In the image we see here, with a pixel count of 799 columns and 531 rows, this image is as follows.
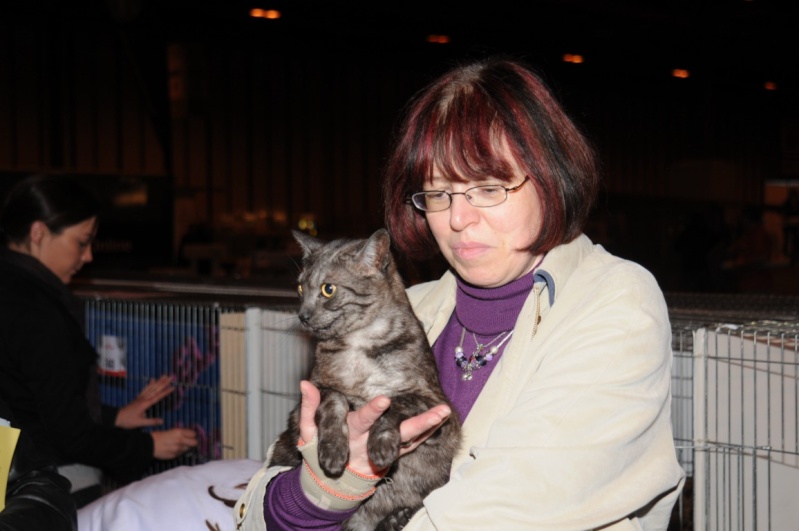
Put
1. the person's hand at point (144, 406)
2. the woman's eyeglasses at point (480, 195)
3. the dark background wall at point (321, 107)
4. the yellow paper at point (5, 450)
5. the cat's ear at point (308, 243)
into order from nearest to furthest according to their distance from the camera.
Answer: the yellow paper at point (5, 450)
the woman's eyeglasses at point (480, 195)
the cat's ear at point (308, 243)
the person's hand at point (144, 406)
the dark background wall at point (321, 107)

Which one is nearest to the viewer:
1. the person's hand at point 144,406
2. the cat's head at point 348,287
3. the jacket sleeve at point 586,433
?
the jacket sleeve at point 586,433

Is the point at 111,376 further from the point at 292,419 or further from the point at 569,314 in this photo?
the point at 569,314

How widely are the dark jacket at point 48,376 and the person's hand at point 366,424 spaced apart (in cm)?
147

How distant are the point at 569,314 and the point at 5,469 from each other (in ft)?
2.86

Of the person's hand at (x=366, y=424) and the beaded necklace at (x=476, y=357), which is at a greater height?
the beaded necklace at (x=476, y=357)

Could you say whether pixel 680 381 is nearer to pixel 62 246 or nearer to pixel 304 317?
pixel 304 317

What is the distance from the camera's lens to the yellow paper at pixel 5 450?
3.83 ft

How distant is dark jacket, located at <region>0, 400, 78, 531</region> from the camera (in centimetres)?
118

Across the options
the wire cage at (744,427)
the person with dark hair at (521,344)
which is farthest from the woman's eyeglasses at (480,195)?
the wire cage at (744,427)

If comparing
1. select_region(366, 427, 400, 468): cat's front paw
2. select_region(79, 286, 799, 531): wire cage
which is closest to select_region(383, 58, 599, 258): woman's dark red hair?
select_region(366, 427, 400, 468): cat's front paw

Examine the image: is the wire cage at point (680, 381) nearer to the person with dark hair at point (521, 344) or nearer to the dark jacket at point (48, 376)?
the dark jacket at point (48, 376)

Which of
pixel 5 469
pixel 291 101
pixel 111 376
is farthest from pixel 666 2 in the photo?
pixel 5 469

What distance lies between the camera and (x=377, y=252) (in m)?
1.64

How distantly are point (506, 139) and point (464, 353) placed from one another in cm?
43
